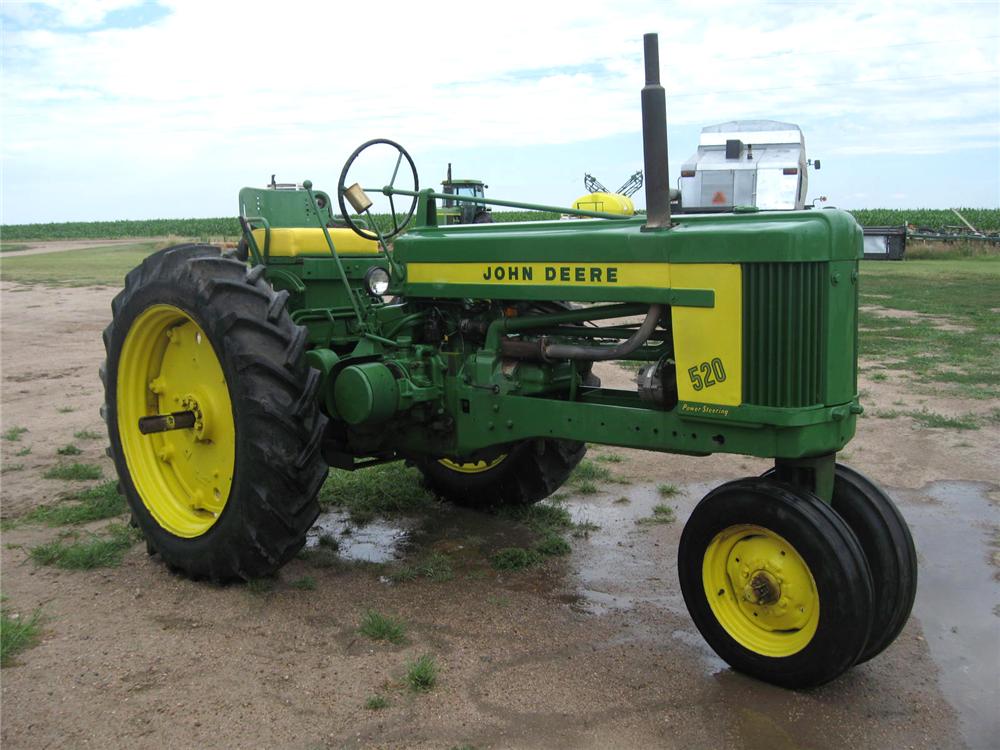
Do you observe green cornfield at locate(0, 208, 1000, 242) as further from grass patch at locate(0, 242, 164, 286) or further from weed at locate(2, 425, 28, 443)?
weed at locate(2, 425, 28, 443)

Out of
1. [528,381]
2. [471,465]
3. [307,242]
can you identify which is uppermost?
[307,242]

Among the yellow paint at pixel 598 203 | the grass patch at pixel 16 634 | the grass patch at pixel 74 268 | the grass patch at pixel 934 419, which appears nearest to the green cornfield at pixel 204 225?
the grass patch at pixel 74 268

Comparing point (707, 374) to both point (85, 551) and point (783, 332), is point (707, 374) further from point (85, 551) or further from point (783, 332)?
point (85, 551)

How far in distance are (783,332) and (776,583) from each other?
0.92 m

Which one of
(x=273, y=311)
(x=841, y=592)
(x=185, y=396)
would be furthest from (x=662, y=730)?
(x=185, y=396)

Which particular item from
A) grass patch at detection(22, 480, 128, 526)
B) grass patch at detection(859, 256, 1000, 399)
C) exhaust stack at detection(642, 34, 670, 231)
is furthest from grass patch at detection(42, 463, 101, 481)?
grass patch at detection(859, 256, 1000, 399)

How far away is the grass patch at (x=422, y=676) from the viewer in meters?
3.53

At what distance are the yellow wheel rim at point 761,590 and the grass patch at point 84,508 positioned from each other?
140 inches

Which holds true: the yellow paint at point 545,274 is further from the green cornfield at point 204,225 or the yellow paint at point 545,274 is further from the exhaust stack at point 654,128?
the green cornfield at point 204,225

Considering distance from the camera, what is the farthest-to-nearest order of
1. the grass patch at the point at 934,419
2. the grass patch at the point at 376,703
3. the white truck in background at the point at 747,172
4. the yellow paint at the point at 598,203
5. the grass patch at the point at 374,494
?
the white truck in background at the point at 747,172
the yellow paint at the point at 598,203
the grass patch at the point at 934,419
the grass patch at the point at 374,494
the grass patch at the point at 376,703

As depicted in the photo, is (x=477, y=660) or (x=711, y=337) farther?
(x=477, y=660)

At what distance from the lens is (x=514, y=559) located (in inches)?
191

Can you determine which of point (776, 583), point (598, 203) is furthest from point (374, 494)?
point (598, 203)

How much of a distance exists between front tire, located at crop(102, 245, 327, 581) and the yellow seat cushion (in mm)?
491
